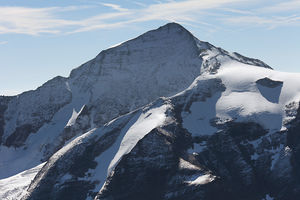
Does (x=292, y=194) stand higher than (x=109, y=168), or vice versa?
(x=109, y=168)

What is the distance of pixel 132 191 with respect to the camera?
185750 millimetres

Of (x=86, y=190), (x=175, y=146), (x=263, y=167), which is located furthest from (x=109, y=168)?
(x=263, y=167)

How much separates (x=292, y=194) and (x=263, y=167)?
13365mm

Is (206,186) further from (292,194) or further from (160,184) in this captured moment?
(292,194)

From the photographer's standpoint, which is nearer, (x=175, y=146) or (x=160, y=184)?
(x=160, y=184)

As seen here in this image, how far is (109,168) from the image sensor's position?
649 feet

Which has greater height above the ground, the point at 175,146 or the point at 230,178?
the point at 175,146

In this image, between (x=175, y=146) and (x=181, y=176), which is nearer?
(x=181, y=176)

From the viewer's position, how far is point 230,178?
196000 millimetres

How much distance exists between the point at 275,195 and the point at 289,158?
43.8 ft

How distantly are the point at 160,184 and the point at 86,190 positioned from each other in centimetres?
2645

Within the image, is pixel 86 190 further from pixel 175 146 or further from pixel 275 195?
pixel 275 195

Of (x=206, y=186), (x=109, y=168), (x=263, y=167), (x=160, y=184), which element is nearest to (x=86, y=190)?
(x=109, y=168)

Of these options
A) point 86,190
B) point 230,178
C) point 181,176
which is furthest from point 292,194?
point 86,190
